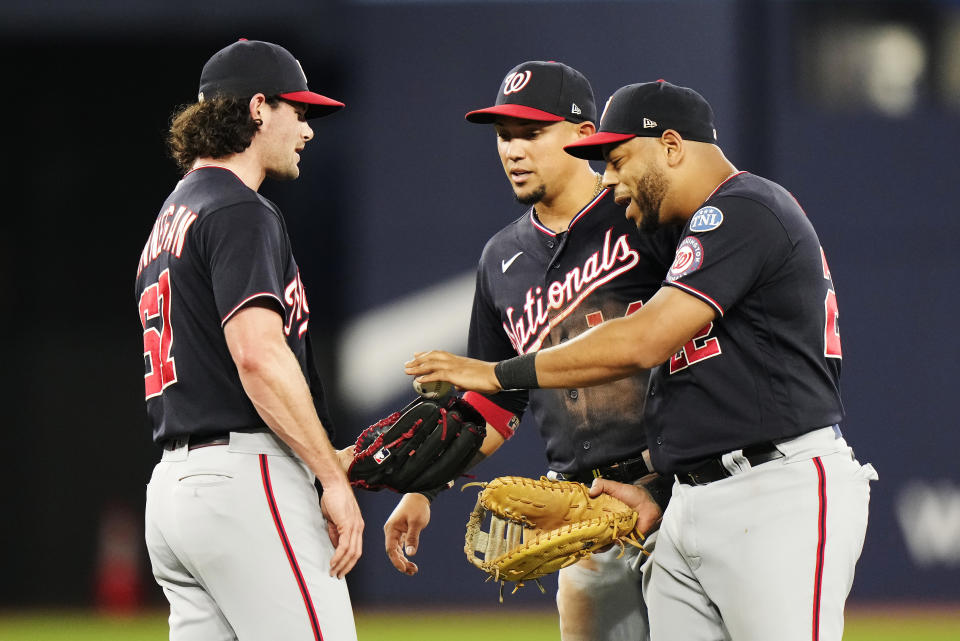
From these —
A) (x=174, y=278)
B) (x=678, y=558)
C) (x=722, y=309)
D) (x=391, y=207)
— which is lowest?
(x=391, y=207)

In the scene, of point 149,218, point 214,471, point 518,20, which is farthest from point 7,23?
point 214,471

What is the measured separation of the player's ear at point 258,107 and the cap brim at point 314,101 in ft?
0.17

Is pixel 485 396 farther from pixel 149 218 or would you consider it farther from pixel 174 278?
pixel 149 218

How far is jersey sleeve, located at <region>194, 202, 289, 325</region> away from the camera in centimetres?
265

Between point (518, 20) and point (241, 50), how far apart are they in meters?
5.80

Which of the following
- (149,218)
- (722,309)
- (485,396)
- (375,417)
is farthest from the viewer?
(149,218)

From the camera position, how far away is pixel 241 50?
302cm

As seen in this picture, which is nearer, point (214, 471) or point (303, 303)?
point (214, 471)

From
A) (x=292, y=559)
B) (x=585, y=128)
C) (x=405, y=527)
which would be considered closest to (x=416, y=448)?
(x=292, y=559)

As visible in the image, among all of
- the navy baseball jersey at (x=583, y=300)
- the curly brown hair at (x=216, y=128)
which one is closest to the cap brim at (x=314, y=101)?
the curly brown hair at (x=216, y=128)

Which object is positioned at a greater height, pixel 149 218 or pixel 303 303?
pixel 303 303

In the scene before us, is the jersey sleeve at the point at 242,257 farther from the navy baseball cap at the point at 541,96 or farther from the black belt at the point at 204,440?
the navy baseball cap at the point at 541,96

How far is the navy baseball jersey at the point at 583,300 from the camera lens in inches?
128

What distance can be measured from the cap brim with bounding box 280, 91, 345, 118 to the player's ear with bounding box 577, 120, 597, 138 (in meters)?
0.83
